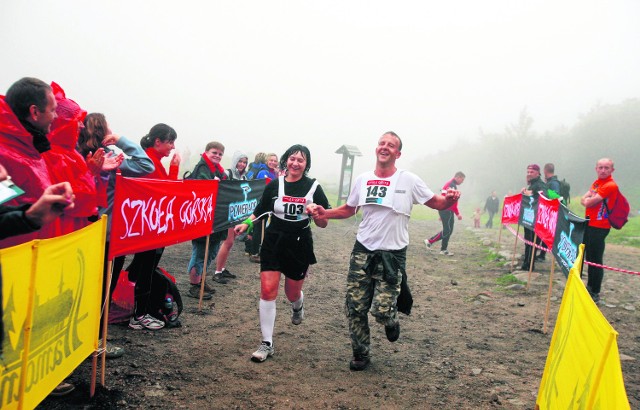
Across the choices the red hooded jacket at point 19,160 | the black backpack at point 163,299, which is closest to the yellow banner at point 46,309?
the red hooded jacket at point 19,160

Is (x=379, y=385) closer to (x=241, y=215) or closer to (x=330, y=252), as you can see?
(x=241, y=215)

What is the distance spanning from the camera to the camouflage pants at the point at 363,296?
4.16m

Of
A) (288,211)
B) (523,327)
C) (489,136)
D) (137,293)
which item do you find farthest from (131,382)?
(489,136)

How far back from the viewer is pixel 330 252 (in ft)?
36.9

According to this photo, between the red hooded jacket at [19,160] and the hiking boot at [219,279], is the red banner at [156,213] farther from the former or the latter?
the hiking boot at [219,279]

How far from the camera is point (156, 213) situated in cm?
424

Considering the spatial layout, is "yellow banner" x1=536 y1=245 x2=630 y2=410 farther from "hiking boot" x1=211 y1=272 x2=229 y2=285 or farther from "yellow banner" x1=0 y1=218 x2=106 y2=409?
"hiking boot" x1=211 y1=272 x2=229 y2=285

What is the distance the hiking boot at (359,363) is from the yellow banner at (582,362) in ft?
5.67

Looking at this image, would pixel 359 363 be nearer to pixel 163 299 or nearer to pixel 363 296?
pixel 363 296

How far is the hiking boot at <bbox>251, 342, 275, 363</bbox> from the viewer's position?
13.9ft

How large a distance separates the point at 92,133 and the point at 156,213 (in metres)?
0.89

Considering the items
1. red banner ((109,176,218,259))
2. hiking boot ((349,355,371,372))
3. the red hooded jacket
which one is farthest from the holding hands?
hiking boot ((349,355,371,372))

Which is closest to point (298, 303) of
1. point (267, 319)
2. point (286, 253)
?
point (267, 319)

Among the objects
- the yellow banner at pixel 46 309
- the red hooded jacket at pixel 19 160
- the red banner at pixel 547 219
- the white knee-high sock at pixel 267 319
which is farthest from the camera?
the red banner at pixel 547 219
